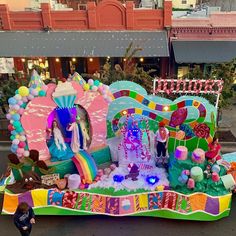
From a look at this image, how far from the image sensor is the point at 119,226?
283 inches

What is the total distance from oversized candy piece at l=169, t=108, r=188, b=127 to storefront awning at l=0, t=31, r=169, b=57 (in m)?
8.54

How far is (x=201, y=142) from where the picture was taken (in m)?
8.01

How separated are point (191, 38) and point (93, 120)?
1133 cm

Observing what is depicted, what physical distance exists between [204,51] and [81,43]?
23.5ft

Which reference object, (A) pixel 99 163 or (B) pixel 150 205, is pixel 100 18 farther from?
(B) pixel 150 205

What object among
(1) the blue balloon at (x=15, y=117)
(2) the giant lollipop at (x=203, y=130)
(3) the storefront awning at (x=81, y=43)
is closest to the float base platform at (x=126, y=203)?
(2) the giant lollipop at (x=203, y=130)

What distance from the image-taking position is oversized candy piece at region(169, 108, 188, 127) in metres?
7.98

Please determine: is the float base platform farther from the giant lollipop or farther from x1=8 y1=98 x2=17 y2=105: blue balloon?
x1=8 y1=98 x2=17 y2=105: blue balloon

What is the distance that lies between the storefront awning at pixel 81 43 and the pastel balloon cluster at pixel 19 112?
908cm

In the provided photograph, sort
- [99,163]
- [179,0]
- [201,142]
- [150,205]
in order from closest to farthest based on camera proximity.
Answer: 1. [150,205]
2. [201,142]
3. [99,163]
4. [179,0]

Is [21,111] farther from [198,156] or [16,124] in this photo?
[198,156]

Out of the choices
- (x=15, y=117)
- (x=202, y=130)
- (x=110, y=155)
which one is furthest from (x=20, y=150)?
(x=202, y=130)

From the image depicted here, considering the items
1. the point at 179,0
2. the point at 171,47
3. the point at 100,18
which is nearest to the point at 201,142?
the point at 171,47

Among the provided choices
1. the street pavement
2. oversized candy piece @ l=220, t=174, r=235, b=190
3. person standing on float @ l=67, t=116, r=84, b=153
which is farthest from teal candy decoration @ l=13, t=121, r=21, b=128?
oversized candy piece @ l=220, t=174, r=235, b=190
